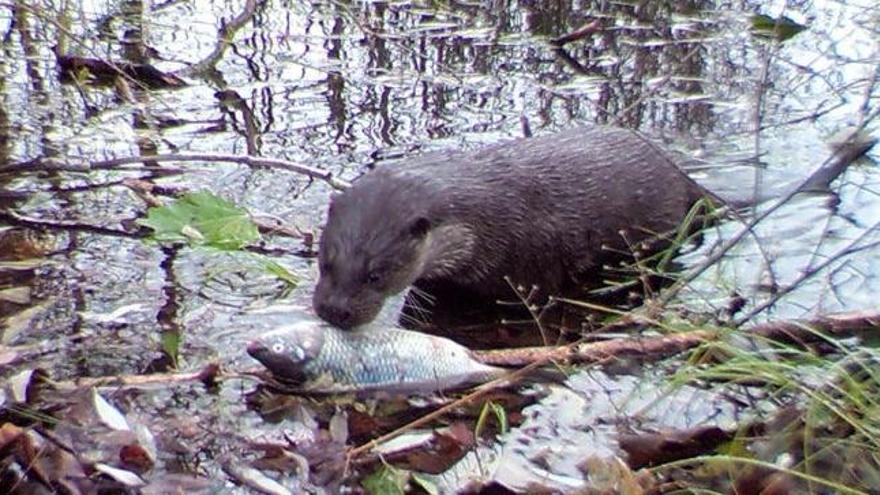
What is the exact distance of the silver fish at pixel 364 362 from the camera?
3.34 metres

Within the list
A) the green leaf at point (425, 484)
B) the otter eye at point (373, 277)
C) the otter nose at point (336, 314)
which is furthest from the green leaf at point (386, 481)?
the otter eye at point (373, 277)

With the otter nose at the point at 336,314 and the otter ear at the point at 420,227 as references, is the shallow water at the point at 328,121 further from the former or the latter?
the otter ear at the point at 420,227

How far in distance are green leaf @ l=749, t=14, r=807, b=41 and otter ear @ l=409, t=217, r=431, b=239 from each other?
9.99ft

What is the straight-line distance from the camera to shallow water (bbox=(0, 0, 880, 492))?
3.84 m

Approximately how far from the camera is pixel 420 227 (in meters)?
3.90

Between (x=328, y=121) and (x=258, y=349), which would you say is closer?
(x=258, y=349)

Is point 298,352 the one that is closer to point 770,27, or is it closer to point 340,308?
point 340,308

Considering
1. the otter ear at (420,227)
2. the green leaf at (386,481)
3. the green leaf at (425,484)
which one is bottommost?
the green leaf at (425,484)

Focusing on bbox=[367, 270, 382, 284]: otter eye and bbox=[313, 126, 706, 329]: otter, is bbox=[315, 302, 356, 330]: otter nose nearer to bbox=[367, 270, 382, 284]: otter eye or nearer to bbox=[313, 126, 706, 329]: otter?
bbox=[313, 126, 706, 329]: otter

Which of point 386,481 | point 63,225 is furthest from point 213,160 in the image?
point 386,481

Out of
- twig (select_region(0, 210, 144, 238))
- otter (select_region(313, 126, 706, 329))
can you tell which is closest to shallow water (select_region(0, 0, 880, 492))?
twig (select_region(0, 210, 144, 238))

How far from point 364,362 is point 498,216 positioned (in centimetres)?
92

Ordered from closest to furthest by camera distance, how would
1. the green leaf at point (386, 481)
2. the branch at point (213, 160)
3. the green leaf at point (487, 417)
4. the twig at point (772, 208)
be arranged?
the green leaf at point (386, 481)
the green leaf at point (487, 417)
the twig at point (772, 208)
the branch at point (213, 160)

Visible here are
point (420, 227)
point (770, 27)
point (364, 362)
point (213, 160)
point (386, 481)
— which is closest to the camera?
point (386, 481)
